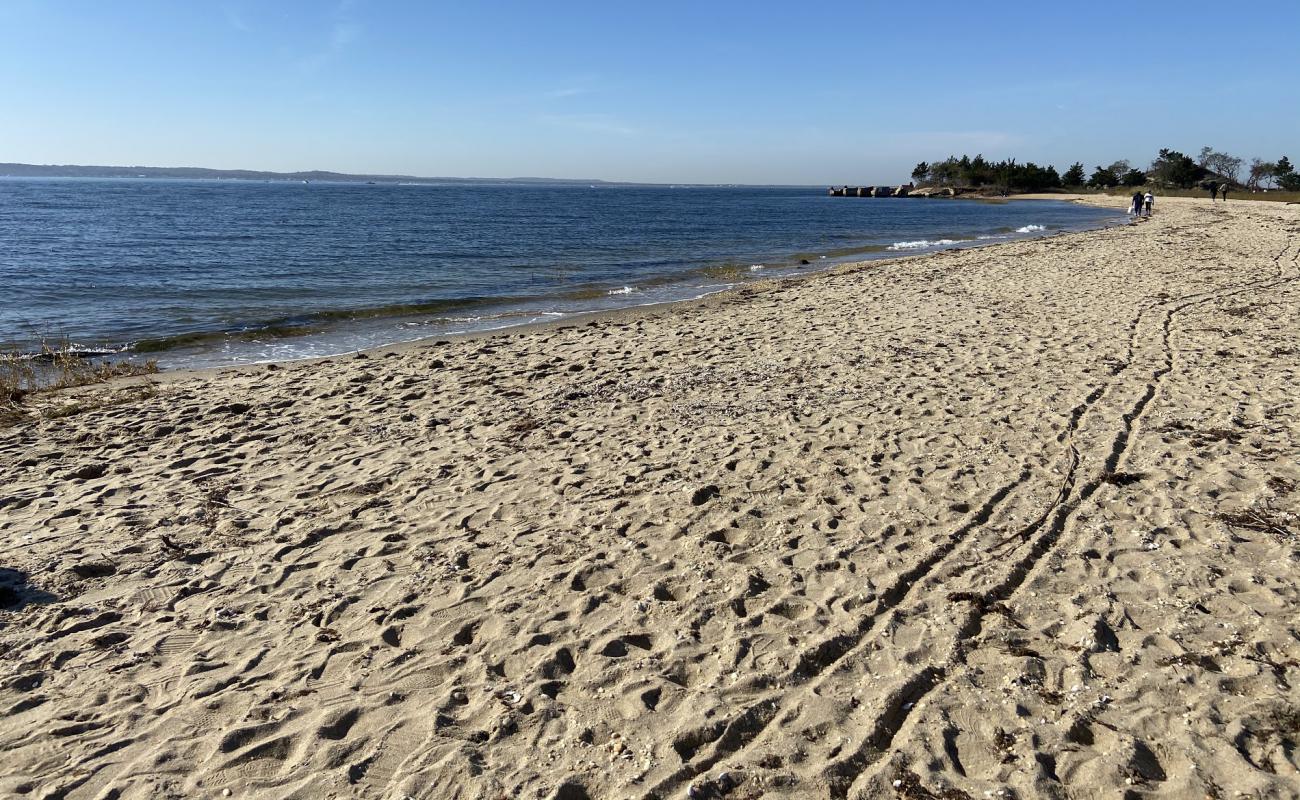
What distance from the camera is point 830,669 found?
394 centimetres

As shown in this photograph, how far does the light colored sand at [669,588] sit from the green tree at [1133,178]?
113m

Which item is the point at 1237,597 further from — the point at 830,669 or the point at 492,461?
the point at 492,461

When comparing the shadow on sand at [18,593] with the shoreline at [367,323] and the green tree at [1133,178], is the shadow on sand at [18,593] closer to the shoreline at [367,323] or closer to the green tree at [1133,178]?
the shoreline at [367,323]

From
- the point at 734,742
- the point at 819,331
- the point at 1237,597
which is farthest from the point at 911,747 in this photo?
the point at 819,331

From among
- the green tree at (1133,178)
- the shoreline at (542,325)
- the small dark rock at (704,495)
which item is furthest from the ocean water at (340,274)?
the green tree at (1133,178)

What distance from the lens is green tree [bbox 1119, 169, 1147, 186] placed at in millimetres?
101094

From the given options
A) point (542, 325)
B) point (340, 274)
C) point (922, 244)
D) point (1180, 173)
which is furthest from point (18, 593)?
point (1180, 173)

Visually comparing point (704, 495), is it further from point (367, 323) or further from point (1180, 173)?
point (1180, 173)

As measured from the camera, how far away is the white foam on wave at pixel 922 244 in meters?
32.5

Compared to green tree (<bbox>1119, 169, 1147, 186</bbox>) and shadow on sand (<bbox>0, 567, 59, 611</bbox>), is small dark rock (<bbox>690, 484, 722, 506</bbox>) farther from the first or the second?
green tree (<bbox>1119, 169, 1147, 186</bbox>)

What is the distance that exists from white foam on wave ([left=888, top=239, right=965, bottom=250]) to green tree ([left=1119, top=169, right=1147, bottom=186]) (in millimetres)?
82570

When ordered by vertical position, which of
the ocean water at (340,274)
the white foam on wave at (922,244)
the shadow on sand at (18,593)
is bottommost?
the shadow on sand at (18,593)

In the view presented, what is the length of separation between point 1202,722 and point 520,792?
3194mm

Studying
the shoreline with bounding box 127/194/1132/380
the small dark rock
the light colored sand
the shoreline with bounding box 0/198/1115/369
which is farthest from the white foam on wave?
the small dark rock
